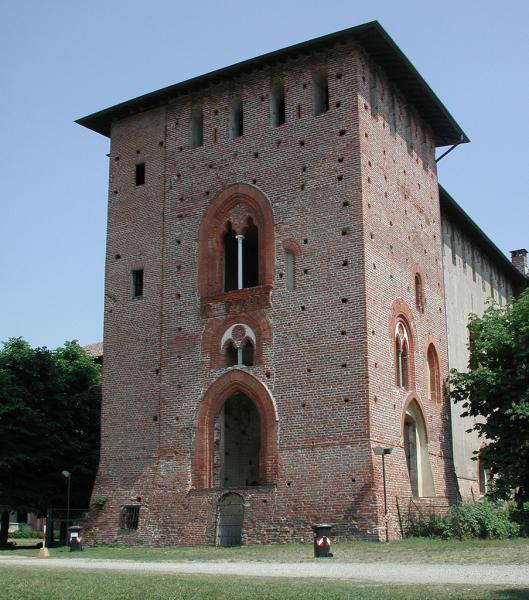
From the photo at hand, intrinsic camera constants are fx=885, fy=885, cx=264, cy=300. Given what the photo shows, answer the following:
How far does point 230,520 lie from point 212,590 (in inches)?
453

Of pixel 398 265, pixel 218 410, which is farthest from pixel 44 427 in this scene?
pixel 398 265

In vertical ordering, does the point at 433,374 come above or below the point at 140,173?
below

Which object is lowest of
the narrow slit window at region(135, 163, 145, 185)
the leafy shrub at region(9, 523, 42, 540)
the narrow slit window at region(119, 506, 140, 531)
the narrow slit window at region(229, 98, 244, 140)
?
the narrow slit window at region(119, 506, 140, 531)

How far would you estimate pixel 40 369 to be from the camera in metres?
31.0

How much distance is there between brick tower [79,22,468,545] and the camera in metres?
21.8

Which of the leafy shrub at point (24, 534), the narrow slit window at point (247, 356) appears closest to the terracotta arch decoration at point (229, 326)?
the narrow slit window at point (247, 356)

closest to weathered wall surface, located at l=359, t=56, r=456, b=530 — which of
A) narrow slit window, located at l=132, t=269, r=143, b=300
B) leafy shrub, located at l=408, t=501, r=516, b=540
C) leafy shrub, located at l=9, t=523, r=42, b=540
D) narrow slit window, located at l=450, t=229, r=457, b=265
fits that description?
leafy shrub, located at l=408, t=501, r=516, b=540

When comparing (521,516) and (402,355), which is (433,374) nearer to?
(402,355)

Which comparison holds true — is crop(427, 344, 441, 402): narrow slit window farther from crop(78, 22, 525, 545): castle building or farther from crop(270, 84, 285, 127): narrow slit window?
crop(270, 84, 285, 127): narrow slit window

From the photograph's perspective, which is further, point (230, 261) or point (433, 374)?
point (433, 374)

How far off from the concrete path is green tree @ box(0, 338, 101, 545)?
11.4 meters

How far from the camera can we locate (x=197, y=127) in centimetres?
2662

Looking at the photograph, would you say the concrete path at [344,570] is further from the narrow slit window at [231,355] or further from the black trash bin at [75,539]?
the narrow slit window at [231,355]

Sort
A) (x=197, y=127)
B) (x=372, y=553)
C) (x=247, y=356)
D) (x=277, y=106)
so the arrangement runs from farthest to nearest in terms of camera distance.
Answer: (x=197, y=127), (x=277, y=106), (x=247, y=356), (x=372, y=553)
